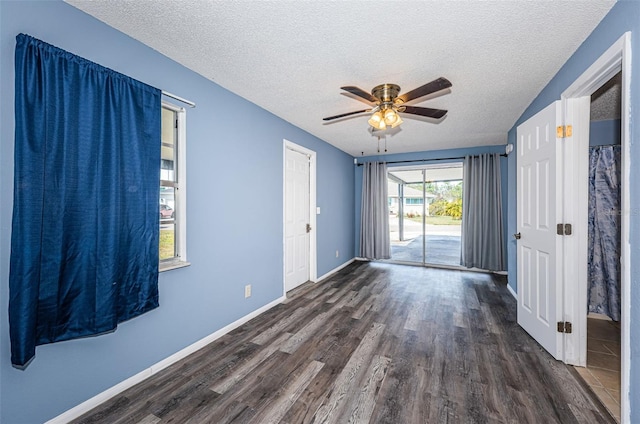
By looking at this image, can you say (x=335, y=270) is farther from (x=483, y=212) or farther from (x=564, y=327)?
(x=564, y=327)

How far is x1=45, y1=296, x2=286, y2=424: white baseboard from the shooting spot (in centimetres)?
158

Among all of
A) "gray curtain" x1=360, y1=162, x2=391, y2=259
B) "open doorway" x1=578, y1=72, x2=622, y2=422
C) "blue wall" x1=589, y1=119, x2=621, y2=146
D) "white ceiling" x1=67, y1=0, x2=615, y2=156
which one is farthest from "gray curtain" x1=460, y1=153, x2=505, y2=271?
"white ceiling" x1=67, y1=0, x2=615, y2=156

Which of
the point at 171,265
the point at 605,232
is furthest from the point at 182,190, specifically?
the point at 605,232

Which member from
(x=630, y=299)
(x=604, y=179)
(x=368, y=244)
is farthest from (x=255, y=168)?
(x=604, y=179)

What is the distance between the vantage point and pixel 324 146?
4762mm

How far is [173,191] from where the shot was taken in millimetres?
2252

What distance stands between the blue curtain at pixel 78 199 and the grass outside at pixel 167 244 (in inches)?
10.4

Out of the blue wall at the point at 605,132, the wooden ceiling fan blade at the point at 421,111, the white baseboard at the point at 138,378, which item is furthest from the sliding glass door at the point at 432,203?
the white baseboard at the point at 138,378

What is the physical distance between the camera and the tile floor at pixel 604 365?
175 cm

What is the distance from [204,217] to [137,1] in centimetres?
160

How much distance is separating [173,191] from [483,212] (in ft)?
16.9

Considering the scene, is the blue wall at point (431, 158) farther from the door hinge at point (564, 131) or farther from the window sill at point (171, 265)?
the window sill at point (171, 265)

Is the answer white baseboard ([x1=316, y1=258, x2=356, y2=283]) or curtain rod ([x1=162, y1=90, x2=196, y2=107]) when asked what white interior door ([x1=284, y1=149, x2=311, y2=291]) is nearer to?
white baseboard ([x1=316, y1=258, x2=356, y2=283])

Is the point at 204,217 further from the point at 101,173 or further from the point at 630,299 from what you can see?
the point at 630,299
